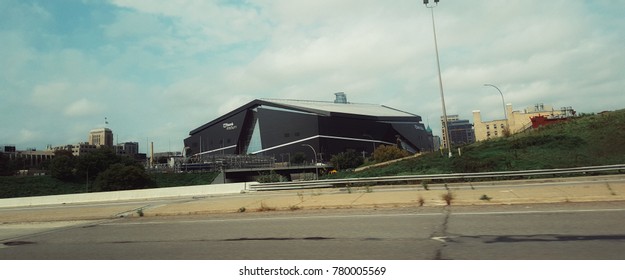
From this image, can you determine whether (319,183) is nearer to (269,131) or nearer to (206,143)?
Answer: (269,131)

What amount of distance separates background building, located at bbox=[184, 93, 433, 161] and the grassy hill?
318ft

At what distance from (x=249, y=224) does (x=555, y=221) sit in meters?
7.22

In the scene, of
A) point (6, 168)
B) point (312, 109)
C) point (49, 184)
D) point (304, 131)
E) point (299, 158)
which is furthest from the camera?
point (312, 109)

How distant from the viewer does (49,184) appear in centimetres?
7931

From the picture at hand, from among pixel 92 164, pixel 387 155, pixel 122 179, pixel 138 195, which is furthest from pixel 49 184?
pixel 387 155

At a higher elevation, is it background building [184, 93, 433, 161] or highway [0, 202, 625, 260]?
background building [184, 93, 433, 161]

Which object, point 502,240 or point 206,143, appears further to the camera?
point 206,143

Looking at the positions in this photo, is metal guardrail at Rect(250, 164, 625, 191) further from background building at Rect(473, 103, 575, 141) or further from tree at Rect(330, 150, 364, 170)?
tree at Rect(330, 150, 364, 170)

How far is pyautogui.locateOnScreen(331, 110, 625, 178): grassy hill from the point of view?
27.3 metres

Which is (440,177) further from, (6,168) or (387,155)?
(6,168)

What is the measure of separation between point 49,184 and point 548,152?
8465cm

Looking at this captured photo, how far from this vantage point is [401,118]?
163 meters

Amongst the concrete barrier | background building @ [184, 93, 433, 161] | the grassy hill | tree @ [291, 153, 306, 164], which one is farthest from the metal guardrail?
tree @ [291, 153, 306, 164]
